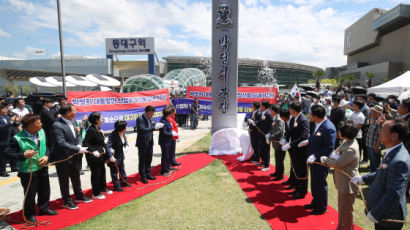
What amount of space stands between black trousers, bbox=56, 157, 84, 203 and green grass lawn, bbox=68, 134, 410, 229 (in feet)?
2.82

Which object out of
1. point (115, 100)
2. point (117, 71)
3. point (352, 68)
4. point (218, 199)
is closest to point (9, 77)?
point (117, 71)

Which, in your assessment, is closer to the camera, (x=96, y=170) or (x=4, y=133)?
(x=96, y=170)

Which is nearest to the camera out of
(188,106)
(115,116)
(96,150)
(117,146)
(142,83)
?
(96,150)

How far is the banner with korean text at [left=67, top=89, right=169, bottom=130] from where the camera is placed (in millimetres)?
8914

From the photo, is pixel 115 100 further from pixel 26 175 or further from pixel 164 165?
pixel 26 175

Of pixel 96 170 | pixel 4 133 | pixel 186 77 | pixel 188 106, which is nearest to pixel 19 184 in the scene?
pixel 4 133

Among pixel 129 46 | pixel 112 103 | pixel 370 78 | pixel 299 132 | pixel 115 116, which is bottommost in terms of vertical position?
pixel 115 116

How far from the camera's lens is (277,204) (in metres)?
4.46

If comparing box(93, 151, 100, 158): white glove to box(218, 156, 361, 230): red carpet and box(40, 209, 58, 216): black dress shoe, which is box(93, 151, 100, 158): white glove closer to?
box(40, 209, 58, 216): black dress shoe

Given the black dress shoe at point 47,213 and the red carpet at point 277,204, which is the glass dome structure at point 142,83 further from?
the black dress shoe at point 47,213

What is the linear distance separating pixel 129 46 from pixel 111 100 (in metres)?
23.1

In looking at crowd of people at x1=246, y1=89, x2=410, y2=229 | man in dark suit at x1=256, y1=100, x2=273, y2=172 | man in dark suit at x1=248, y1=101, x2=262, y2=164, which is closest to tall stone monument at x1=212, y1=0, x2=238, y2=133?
man in dark suit at x1=248, y1=101, x2=262, y2=164

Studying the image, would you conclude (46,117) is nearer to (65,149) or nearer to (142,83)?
(65,149)

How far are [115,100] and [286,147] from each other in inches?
318
